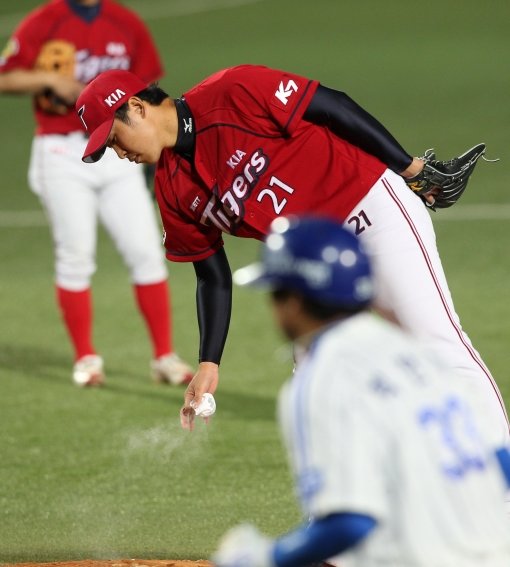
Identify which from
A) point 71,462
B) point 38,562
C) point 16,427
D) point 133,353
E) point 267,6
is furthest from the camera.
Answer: point 267,6

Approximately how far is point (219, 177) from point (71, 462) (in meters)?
2.68

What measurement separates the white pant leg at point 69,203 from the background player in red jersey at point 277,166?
11.4 feet

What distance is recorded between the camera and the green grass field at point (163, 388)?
246 inches

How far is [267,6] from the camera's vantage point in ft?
83.1

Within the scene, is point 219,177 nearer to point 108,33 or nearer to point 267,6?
point 108,33

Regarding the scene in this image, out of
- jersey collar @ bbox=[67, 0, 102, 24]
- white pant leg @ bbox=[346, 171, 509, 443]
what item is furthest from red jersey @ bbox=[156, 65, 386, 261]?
jersey collar @ bbox=[67, 0, 102, 24]

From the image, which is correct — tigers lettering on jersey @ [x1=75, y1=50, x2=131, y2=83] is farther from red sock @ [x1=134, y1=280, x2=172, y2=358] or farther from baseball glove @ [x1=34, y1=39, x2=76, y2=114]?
red sock @ [x1=134, y1=280, x2=172, y2=358]

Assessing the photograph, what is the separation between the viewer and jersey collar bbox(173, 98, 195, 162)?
16.1 feet

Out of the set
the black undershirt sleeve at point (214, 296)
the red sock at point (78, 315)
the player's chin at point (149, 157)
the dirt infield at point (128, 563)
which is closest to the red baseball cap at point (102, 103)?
the player's chin at point (149, 157)

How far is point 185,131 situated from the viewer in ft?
16.1

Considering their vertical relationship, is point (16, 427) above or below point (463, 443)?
below

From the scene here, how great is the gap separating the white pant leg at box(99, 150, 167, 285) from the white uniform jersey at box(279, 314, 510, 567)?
5467mm

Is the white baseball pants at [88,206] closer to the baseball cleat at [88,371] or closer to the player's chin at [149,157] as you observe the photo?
the baseball cleat at [88,371]

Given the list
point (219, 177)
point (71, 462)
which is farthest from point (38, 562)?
point (219, 177)
